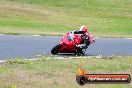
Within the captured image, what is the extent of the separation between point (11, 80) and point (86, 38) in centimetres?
667

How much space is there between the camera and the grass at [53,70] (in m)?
9.96

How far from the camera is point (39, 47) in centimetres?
1795

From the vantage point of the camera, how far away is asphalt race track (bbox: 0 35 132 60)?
1609 cm

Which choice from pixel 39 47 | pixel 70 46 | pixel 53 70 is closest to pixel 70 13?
pixel 39 47

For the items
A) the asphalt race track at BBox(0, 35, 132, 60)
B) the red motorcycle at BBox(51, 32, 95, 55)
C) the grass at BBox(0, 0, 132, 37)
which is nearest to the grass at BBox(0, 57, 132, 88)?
the red motorcycle at BBox(51, 32, 95, 55)

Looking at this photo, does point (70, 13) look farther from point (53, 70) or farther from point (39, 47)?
point (53, 70)

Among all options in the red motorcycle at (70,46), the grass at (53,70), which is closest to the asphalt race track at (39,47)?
the red motorcycle at (70,46)

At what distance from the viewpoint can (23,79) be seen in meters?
10.3

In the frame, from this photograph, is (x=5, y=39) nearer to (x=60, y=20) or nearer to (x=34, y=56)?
(x=34, y=56)

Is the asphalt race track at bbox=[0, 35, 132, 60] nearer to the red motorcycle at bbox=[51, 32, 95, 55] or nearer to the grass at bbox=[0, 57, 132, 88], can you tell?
the red motorcycle at bbox=[51, 32, 95, 55]

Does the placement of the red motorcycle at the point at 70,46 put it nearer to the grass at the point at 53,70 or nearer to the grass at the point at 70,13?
the grass at the point at 53,70

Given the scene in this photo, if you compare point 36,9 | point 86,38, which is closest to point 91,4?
point 36,9

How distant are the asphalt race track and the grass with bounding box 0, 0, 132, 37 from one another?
32.6 feet

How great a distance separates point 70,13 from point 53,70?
30848 mm
